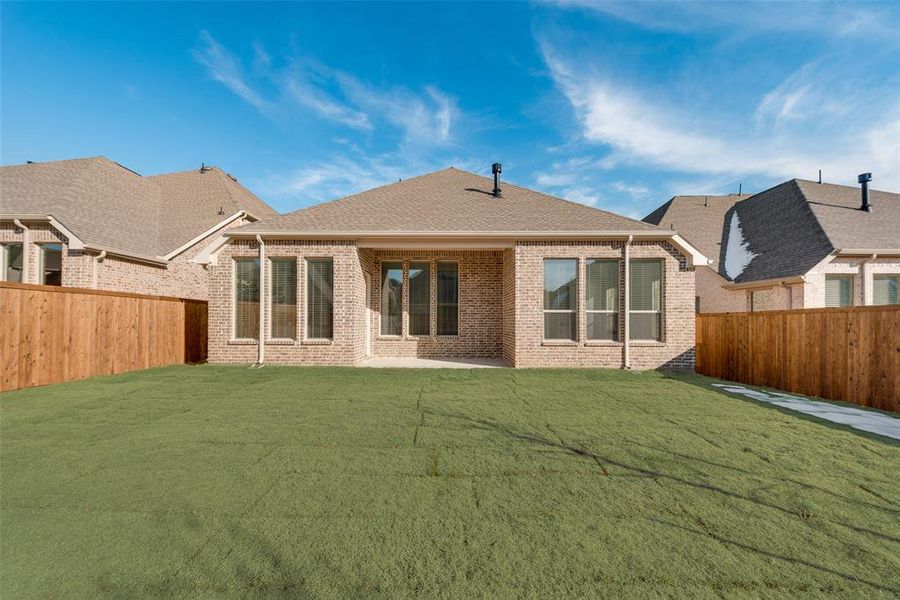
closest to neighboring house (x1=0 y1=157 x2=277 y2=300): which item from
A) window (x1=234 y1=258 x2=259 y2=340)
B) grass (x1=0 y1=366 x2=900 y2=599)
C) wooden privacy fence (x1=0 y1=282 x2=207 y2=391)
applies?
wooden privacy fence (x1=0 y1=282 x2=207 y2=391)

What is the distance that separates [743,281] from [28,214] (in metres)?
22.6

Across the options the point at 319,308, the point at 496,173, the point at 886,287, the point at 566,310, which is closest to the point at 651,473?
the point at 566,310

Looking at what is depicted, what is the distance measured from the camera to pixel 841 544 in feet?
7.61

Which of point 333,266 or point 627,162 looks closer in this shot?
point 333,266

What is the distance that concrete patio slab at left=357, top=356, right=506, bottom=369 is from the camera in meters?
9.14

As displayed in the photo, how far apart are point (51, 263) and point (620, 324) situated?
16.2 metres

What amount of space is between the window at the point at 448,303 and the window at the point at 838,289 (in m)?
11.3

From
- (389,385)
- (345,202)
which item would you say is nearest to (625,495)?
(389,385)

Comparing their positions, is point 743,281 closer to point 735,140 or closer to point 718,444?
point 735,140

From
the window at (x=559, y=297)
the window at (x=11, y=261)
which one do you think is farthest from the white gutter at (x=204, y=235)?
the window at (x=559, y=297)

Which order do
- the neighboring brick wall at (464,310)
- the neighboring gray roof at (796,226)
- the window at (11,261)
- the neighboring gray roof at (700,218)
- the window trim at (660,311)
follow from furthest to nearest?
the neighboring gray roof at (700,218) < the neighboring gray roof at (796,226) < the neighboring brick wall at (464,310) < the window at (11,261) < the window trim at (660,311)

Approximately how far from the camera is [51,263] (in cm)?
1047

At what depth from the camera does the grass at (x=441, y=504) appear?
1994 mm

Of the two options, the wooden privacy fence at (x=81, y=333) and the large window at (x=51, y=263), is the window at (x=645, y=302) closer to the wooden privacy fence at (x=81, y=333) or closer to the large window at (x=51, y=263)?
the wooden privacy fence at (x=81, y=333)
